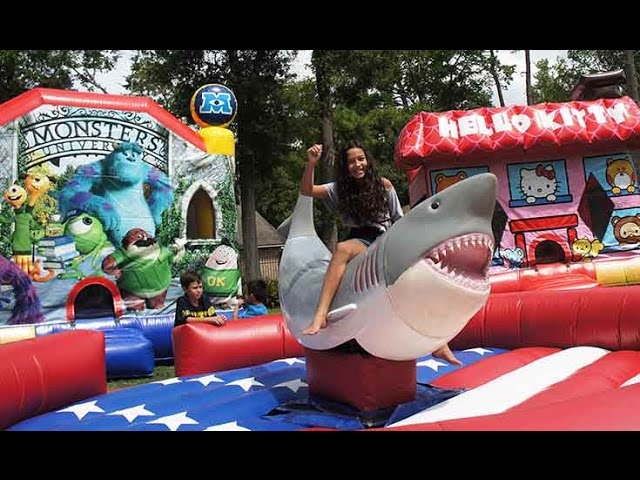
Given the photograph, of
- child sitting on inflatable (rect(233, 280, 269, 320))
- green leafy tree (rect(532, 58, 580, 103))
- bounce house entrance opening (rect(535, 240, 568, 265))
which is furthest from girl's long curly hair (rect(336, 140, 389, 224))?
green leafy tree (rect(532, 58, 580, 103))

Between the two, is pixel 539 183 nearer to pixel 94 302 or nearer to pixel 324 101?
pixel 94 302

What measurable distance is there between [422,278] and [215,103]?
6173mm

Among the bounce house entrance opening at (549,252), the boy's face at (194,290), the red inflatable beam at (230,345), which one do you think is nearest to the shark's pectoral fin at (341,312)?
the red inflatable beam at (230,345)

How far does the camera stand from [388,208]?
2701mm

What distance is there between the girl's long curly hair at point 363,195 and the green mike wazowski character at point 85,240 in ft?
15.1

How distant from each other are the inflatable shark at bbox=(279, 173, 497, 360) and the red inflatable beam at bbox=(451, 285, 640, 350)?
5.19 ft

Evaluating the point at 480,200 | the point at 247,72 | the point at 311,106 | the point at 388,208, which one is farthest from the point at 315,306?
the point at 311,106

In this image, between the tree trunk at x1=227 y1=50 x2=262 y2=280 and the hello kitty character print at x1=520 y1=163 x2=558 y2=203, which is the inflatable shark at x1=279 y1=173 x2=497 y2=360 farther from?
the tree trunk at x1=227 y1=50 x2=262 y2=280

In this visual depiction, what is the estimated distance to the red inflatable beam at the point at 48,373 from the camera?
269 cm

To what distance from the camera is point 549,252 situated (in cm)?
817

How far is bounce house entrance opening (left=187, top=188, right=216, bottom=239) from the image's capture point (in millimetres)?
7647

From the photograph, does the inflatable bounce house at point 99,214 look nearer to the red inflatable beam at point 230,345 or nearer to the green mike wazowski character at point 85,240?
the green mike wazowski character at point 85,240
